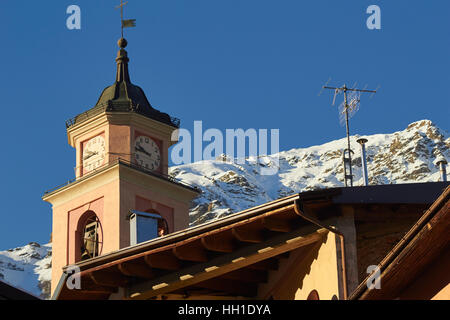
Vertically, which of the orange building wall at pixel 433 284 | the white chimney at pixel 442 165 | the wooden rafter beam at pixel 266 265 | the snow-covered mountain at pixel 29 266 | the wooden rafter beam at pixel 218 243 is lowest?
the orange building wall at pixel 433 284

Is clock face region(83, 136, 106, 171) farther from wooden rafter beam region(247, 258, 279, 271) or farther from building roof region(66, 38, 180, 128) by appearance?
wooden rafter beam region(247, 258, 279, 271)

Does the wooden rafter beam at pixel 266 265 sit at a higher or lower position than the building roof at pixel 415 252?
higher

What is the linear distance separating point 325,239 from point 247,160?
601 ft

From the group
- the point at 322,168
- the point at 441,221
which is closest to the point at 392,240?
the point at 441,221

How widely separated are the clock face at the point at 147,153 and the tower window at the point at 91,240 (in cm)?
198

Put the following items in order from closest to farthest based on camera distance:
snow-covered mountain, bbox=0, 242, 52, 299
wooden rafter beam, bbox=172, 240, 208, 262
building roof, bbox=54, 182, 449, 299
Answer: building roof, bbox=54, 182, 449, 299 < wooden rafter beam, bbox=172, 240, 208, 262 < snow-covered mountain, bbox=0, 242, 52, 299

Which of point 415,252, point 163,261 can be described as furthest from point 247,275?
point 415,252

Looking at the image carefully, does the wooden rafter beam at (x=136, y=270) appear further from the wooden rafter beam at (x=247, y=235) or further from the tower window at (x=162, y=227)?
the tower window at (x=162, y=227)

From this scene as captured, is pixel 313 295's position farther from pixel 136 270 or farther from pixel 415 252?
pixel 415 252

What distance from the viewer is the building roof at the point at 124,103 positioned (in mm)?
31281

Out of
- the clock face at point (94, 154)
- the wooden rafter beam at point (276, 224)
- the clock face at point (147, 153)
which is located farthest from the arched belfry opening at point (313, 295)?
the clock face at point (94, 154)

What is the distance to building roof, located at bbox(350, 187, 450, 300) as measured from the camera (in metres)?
9.01

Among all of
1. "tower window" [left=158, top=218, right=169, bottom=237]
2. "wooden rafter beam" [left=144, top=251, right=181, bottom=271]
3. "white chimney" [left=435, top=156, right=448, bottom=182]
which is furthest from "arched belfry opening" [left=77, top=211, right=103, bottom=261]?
"wooden rafter beam" [left=144, top=251, right=181, bottom=271]
